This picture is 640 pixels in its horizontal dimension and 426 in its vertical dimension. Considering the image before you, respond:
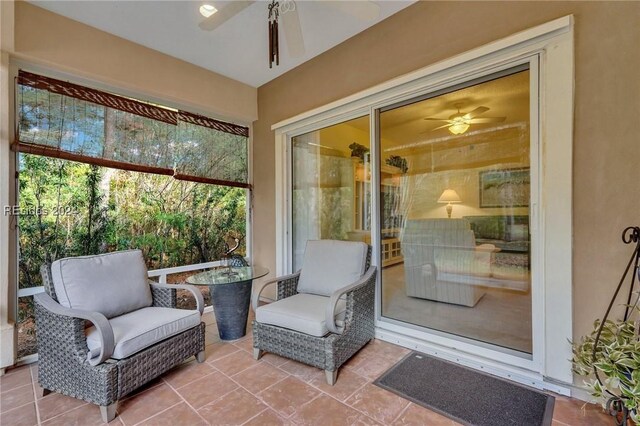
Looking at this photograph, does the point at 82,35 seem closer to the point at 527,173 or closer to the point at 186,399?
the point at 186,399

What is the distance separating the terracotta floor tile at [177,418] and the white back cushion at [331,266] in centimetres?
129

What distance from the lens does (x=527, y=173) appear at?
6.70ft

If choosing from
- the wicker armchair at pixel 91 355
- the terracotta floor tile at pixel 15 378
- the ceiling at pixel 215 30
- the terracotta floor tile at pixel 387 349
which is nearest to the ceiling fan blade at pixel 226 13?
the ceiling at pixel 215 30

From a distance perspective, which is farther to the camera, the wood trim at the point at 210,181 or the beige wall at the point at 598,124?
the wood trim at the point at 210,181

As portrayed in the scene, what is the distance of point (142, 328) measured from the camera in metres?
1.92

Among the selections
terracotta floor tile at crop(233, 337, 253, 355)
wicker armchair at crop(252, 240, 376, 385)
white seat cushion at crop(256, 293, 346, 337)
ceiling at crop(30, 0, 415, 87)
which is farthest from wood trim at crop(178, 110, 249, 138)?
terracotta floor tile at crop(233, 337, 253, 355)

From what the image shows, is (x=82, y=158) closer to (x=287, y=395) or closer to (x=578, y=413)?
(x=287, y=395)

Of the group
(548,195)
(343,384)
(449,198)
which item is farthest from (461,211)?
(343,384)

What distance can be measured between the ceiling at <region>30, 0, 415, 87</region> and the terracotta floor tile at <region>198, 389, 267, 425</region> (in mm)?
2673

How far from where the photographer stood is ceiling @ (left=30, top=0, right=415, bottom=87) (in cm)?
243

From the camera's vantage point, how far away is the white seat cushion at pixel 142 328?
178 centimetres

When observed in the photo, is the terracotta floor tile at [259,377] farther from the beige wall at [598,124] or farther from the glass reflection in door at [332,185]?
the beige wall at [598,124]

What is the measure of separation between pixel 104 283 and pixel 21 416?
2.74ft

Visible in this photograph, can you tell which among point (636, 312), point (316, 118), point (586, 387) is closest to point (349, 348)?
point (586, 387)
